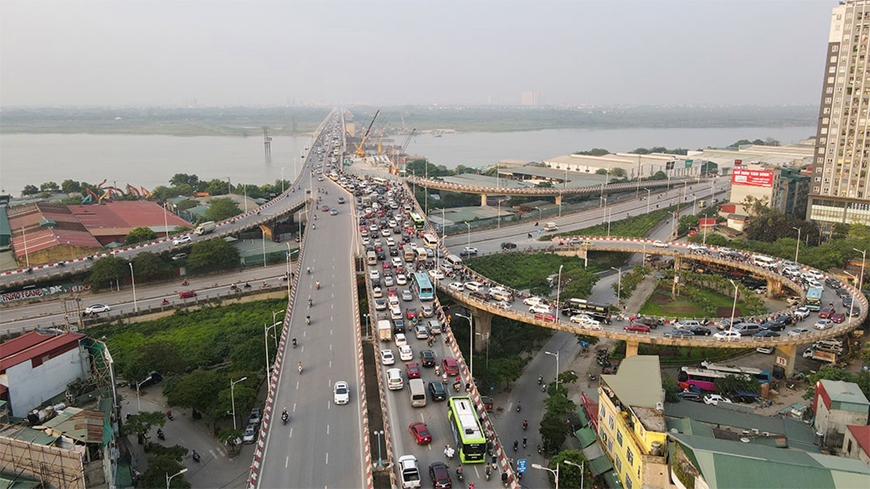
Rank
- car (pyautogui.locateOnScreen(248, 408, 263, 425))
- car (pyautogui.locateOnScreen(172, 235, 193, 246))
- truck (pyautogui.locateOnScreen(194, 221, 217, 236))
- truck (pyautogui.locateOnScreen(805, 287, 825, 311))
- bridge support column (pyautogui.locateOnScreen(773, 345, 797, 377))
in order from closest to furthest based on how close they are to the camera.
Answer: car (pyautogui.locateOnScreen(248, 408, 263, 425)), bridge support column (pyautogui.locateOnScreen(773, 345, 797, 377)), truck (pyautogui.locateOnScreen(805, 287, 825, 311)), car (pyautogui.locateOnScreen(172, 235, 193, 246)), truck (pyautogui.locateOnScreen(194, 221, 217, 236))

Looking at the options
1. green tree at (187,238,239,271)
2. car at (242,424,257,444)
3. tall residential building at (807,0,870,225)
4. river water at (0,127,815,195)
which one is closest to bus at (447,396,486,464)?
car at (242,424,257,444)

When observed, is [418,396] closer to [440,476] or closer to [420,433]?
[420,433]

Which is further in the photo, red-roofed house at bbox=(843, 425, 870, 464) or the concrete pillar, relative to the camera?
the concrete pillar

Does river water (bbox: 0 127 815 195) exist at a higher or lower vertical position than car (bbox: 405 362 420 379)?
higher

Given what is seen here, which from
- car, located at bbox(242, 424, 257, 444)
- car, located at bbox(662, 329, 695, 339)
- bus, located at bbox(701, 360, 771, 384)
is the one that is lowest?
car, located at bbox(242, 424, 257, 444)

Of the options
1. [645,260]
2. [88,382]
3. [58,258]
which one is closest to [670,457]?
[88,382]

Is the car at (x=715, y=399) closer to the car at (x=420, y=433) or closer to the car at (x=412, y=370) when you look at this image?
the car at (x=412, y=370)

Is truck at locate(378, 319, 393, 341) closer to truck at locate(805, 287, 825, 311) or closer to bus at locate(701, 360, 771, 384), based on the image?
bus at locate(701, 360, 771, 384)
